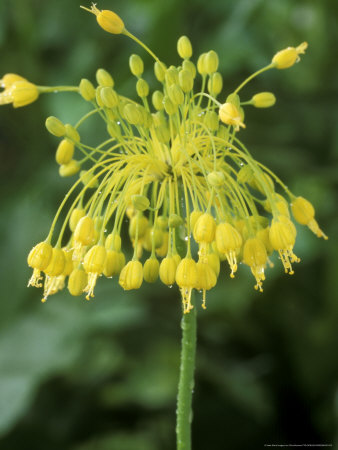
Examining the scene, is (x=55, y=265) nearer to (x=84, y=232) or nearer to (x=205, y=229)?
(x=84, y=232)

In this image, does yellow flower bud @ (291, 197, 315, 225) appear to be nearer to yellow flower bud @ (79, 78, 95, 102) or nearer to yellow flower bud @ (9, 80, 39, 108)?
yellow flower bud @ (79, 78, 95, 102)

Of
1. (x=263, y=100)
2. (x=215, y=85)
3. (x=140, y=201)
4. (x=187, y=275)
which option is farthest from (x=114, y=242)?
(x=263, y=100)

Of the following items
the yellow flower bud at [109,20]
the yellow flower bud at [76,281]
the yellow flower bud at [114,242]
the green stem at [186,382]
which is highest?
the yellow flower bud at [109,20]

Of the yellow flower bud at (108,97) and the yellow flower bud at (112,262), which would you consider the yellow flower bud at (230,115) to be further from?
the yellow flower bud at (112,262)

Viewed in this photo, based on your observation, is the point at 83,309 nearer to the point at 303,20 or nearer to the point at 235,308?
the point at 235,308

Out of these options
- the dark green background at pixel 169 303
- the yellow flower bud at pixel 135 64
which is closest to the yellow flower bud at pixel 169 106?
the yellow flower bud at pixel 135 64
